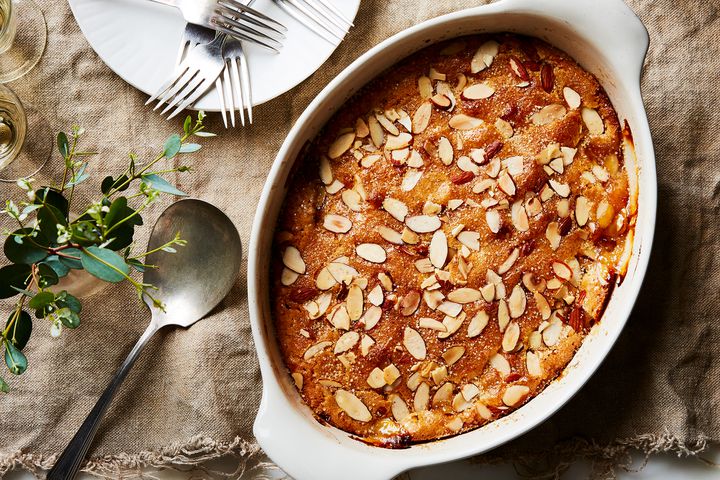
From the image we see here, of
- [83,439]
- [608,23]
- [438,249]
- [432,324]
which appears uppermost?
[608,23]

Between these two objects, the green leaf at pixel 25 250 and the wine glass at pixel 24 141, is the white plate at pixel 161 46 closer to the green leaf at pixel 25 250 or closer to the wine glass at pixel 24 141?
the wine glass at pixel 24 141

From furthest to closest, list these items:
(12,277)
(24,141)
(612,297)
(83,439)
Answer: (24,141), (83,439), (612,297), (12,277)

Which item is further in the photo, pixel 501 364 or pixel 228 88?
pixel 228 88

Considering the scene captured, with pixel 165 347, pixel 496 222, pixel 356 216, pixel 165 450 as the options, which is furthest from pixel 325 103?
pixel 165 450

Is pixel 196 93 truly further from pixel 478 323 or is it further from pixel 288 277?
pixel 478 323

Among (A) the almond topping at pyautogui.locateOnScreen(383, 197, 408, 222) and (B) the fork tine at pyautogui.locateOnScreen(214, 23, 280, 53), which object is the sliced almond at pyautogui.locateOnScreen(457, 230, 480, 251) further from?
(B) the fork tine at pyautogui.locateOnScreen(214, 23, 280, 53)

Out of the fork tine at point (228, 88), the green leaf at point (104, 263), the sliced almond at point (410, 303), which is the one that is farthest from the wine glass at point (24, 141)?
the sliced almond at point (410, 303)

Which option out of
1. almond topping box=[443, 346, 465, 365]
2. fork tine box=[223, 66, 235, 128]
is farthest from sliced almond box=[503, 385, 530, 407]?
fork tine box=[223, 66, 235, 128]

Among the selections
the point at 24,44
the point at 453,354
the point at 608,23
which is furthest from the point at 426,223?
the point at 24,44
